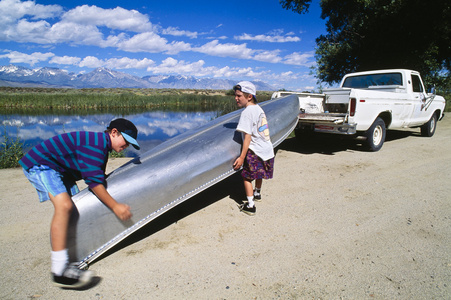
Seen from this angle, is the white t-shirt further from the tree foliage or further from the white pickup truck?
the tree foliage

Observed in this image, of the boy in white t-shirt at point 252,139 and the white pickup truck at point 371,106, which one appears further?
the white pickup truck at point 371,106

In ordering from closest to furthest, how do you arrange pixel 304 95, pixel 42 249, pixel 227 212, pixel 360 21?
pixel 42 249
pixel 227 212
pixel 304 95
pixel 360 21

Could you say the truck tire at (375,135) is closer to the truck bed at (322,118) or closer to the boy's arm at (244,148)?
the truck bed at (322,118)

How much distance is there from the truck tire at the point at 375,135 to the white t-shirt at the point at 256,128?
445cm

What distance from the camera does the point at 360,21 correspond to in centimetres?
1502

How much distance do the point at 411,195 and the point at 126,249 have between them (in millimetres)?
4315

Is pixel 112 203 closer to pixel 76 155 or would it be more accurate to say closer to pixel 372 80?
pixel 76 155

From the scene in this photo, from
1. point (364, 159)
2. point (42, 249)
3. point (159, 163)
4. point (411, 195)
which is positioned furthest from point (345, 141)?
point (42, 249)

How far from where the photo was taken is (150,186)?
2.99 m

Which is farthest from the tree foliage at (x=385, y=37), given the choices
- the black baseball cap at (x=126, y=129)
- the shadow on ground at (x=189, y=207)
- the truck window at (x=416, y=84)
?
the black baseball cap at (x=126, y=129)

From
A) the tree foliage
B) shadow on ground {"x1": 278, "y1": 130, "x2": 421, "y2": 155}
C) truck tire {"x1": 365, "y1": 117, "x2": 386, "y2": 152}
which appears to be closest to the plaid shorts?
shadow on ground {"x1": 278, "y1": 130, "x2": 421, "y2": 155}

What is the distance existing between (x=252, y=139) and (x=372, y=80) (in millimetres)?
6544

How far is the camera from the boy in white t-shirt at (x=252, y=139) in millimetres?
3373

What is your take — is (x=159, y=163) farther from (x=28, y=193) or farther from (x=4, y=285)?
(x=28, y=193)
